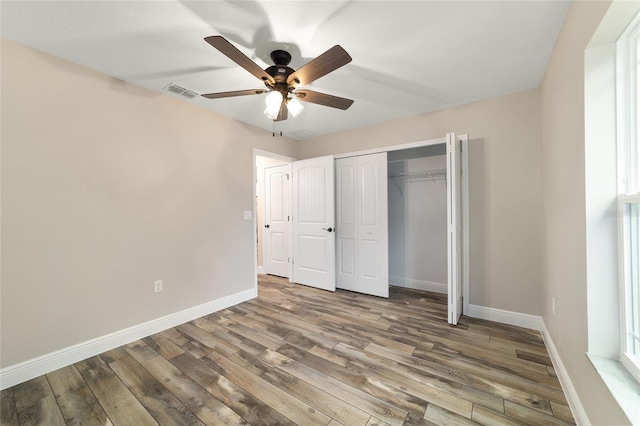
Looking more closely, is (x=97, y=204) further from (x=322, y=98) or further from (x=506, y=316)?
(x=506, y=316)

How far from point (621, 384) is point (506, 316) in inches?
71.4

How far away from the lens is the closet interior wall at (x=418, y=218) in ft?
12.0

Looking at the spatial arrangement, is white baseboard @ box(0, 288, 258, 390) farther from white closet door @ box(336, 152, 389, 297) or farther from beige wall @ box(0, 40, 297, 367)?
white closet door @ box(336, 152, 389, 297)

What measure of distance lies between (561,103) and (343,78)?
1.67 m

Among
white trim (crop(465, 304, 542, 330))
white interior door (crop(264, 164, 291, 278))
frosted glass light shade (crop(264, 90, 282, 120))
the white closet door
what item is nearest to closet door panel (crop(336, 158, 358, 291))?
the white closet door

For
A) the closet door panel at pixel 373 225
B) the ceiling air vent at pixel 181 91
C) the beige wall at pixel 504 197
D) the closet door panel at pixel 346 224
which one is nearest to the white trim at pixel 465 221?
the beige wall at pixel 504 197

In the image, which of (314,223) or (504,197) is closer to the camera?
(504,197)

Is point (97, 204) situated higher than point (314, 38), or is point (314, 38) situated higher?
point (314, 38)

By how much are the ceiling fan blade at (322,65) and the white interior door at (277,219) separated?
2.59 meters

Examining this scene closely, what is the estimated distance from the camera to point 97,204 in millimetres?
2188

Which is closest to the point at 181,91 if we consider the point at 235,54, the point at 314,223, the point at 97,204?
the point at 97,204

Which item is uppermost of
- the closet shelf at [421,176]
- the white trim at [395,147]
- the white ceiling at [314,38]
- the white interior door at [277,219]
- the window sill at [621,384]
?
the white ceiling at [314,38]

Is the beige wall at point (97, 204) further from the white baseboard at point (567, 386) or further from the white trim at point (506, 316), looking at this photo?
the white baseboard at point (567, 386)

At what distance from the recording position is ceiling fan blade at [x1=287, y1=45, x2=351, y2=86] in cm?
142
